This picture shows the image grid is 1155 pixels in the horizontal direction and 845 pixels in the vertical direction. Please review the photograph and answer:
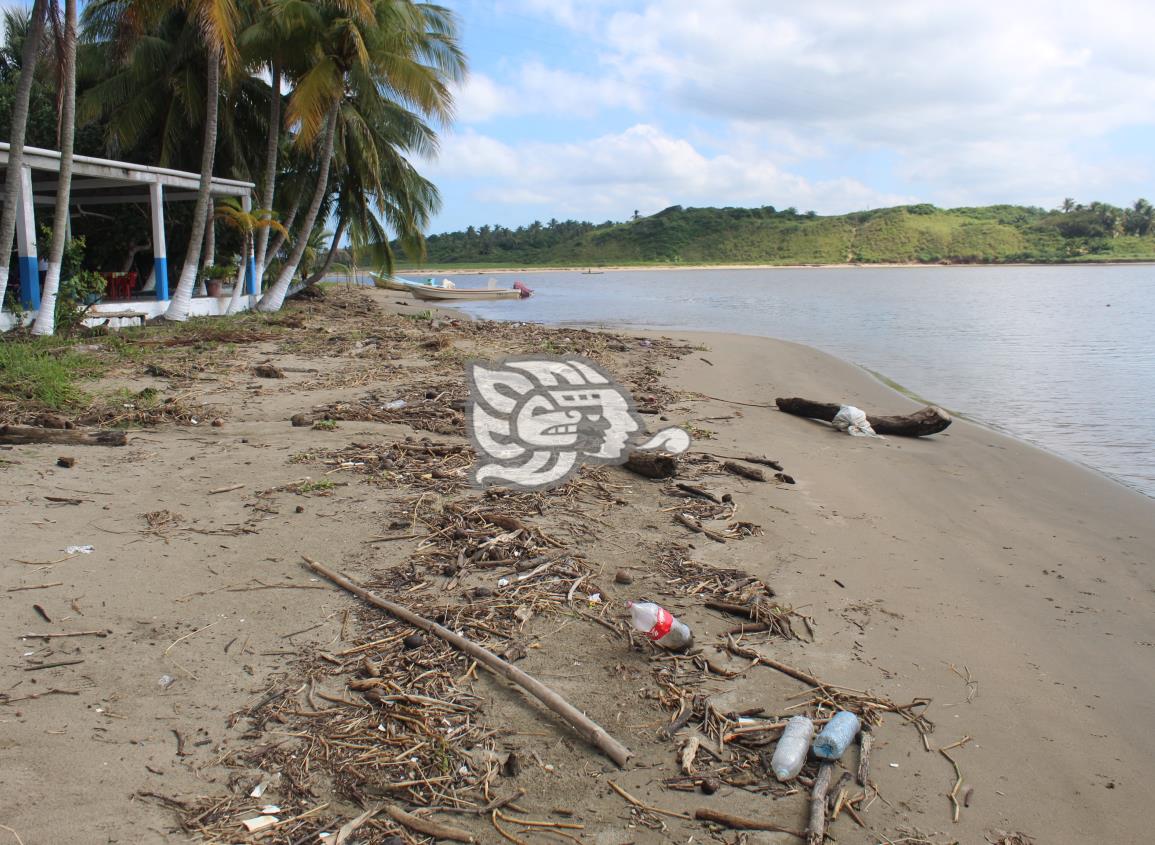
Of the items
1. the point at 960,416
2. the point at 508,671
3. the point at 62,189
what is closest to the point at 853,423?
the point at 960,416

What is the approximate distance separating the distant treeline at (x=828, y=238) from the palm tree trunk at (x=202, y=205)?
7465 centimetres

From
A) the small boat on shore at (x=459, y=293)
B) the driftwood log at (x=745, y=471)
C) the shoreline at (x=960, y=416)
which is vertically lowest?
the shoreline at (x=960, y=416)

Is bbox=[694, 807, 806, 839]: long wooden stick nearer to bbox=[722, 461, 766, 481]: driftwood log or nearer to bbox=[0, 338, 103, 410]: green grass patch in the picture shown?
bbox=[722, 461, 766, 481]: driftwood log

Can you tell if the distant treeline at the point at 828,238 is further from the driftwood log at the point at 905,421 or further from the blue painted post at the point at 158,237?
the driftwood log at the point at 905,421

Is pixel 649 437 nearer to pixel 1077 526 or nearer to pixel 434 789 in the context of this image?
pixel 1077 526

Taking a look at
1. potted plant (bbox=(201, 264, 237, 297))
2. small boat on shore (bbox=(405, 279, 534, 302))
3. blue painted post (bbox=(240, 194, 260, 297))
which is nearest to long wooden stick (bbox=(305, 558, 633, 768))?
potted plant (bbox=(201, 264, 237, 297))

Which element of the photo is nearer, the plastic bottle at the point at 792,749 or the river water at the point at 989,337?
the plastic bottle at the point at 792,749

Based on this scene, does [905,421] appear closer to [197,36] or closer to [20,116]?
[20,116]

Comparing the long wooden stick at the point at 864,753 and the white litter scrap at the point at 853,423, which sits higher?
the white litter scrap at the point at 853,423

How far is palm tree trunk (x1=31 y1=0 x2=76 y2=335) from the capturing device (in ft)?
37.6

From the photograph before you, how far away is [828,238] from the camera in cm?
8881

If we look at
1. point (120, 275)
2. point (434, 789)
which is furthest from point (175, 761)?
point (120, 275)

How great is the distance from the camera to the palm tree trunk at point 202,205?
584 inches

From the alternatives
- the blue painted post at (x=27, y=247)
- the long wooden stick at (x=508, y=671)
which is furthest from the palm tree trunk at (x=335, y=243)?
the long wooden stick at (x=508, y=671)
